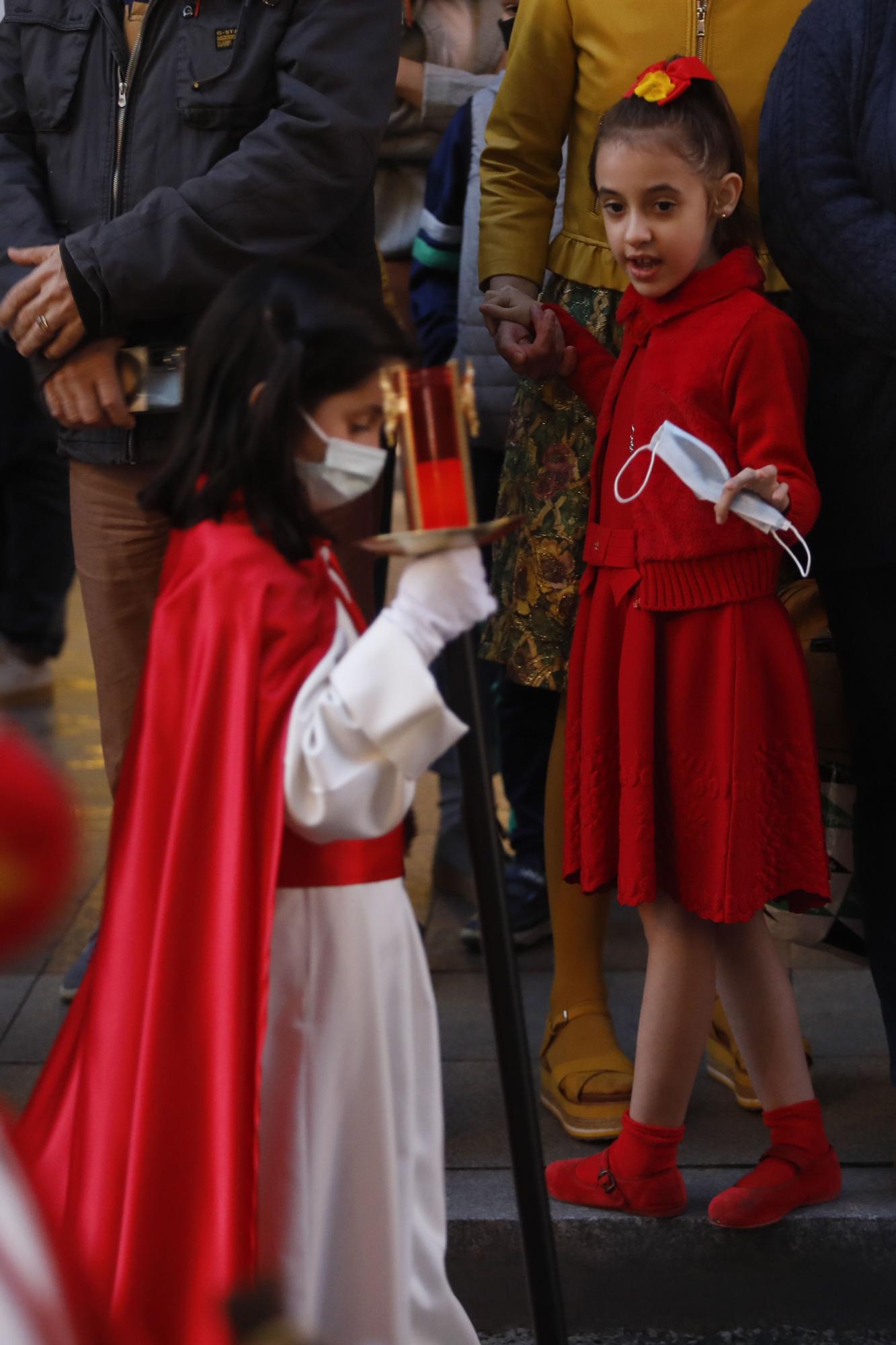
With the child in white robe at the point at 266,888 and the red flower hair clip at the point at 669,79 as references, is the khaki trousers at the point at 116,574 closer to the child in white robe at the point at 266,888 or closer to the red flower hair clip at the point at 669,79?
the child in white robe at the point at 266,888

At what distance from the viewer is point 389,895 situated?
6.84 ft

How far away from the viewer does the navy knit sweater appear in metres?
2.49

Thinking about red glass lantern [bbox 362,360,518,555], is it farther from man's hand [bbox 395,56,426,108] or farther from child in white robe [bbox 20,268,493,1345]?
man's hand [bbox 395,56,426,108]

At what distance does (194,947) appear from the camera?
1982mm

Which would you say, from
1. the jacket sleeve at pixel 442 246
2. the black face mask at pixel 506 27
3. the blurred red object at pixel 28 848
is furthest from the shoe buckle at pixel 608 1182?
the black face mask at pixel 506 27

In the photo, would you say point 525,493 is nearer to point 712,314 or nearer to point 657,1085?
point 712,314

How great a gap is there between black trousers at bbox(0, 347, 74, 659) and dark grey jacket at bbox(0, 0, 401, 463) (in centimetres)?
298

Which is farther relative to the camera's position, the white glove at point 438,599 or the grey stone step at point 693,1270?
the grey stone step at point 693,1270

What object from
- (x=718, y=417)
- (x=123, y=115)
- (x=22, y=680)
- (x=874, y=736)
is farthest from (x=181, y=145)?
(x=22, y=680)

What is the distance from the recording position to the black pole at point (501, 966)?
188 cm

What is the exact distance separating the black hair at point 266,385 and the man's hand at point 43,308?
2.38ft

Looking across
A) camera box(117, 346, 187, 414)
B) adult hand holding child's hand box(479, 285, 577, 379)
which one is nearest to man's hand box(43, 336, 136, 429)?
camera box(117, 346, 187, 414)

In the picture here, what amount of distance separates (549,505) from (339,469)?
3.19ft

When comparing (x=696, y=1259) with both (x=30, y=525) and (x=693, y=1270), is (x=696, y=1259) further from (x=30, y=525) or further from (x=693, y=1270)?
(x=30, y=525)
